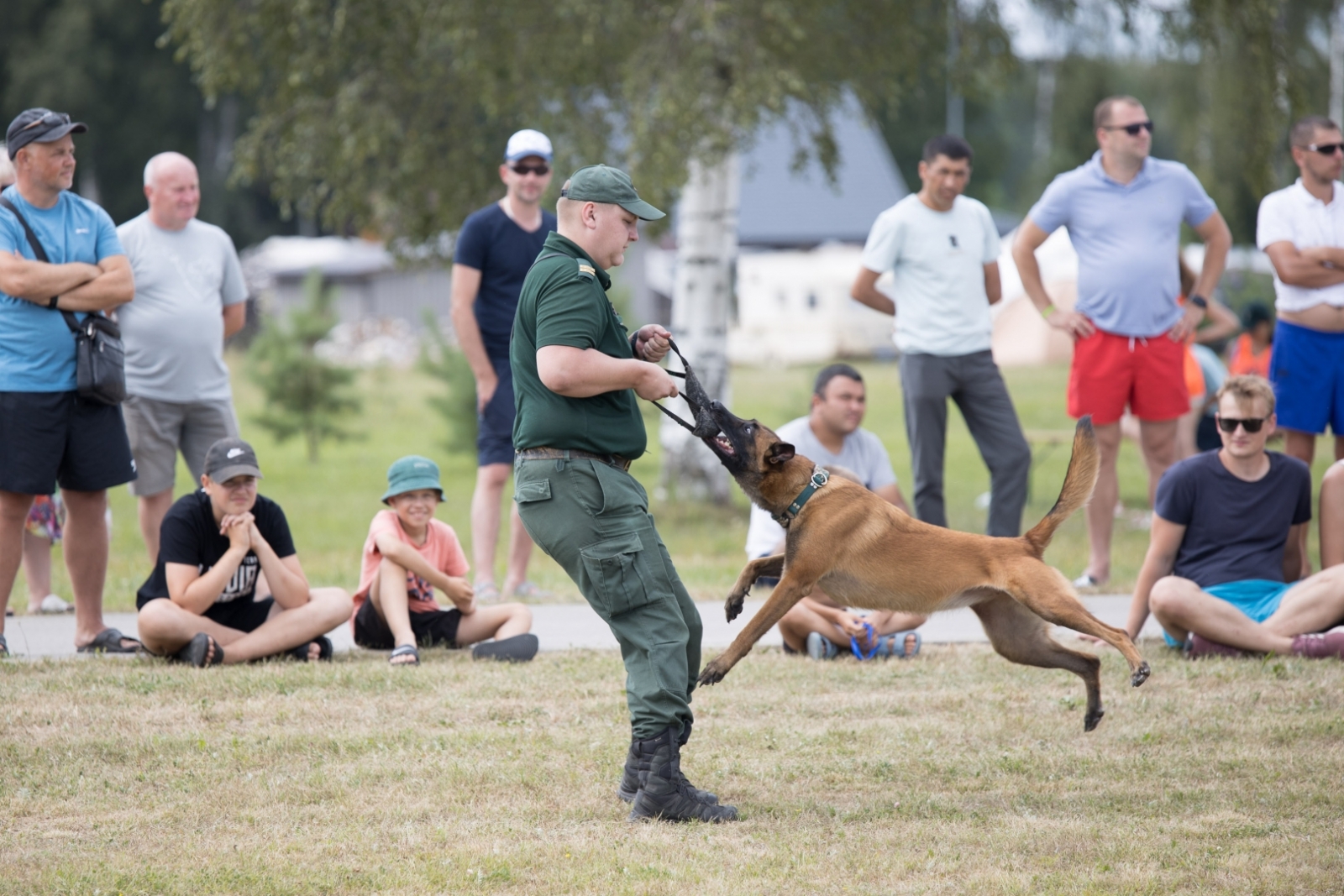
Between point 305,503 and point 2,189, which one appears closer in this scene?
point 2,189

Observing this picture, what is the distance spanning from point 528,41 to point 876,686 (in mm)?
6951

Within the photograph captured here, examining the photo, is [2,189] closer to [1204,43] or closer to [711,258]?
[711,258]

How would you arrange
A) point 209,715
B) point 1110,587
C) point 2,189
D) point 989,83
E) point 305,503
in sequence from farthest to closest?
point 305,503
point 989,83
point 1110,587
point 2,189
point 209,715

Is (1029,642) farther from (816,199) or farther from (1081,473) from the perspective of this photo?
(816,199)

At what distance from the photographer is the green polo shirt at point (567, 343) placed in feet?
13.2

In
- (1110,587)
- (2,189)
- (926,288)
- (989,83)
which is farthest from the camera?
(989,83)

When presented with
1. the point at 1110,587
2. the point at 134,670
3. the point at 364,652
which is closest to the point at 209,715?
the point at 134,670

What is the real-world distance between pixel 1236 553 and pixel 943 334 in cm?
197

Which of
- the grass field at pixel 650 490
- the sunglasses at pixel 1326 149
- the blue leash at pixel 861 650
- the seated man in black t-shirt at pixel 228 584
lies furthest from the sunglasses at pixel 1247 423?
the seated man in black t-shirt at pixel 228 584

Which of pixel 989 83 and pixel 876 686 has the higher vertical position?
pixel 989 83

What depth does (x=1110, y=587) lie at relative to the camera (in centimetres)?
812

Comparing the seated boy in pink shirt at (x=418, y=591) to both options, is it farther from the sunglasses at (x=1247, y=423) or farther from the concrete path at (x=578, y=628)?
the sunglasses at (x=1247, y=423)

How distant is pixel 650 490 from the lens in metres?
14.8

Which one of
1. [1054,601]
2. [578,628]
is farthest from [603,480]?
[578,628]
